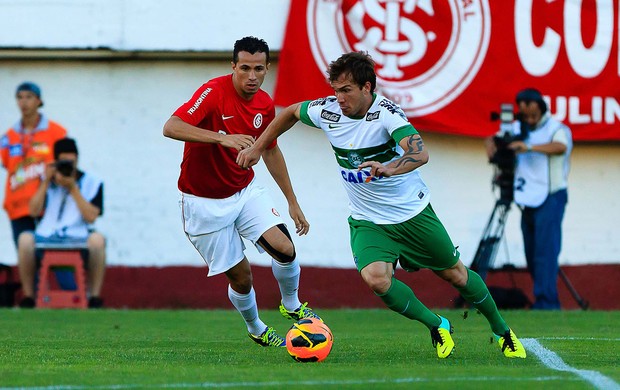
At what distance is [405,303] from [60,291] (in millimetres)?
7332

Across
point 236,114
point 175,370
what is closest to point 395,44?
point 236,114

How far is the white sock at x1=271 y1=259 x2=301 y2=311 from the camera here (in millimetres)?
9492

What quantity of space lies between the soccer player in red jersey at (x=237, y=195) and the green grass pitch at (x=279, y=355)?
55 cm

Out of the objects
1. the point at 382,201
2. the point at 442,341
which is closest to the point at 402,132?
the point at 382,201

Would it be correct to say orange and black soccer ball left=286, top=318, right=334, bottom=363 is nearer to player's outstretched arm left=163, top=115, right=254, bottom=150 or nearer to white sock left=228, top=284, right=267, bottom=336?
white sock left=228, top=284, right=267, bottom=336

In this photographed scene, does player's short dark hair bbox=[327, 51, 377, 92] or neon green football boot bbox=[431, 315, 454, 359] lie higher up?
player's short dark hair bbox=[327, 51, 377, 92]

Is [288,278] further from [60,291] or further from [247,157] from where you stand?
[60,291]

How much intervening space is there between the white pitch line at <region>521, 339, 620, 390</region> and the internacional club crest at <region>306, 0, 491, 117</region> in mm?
5902

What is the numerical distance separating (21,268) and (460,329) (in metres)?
5.38

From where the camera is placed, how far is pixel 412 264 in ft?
29.2

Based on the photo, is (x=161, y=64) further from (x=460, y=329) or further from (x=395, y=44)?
(x=460, y=329)

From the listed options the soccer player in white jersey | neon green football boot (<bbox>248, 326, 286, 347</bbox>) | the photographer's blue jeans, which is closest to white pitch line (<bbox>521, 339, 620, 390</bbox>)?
the soccer player in white jersey

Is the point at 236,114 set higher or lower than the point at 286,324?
higher

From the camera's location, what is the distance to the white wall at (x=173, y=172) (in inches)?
632
